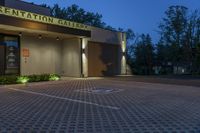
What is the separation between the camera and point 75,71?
2394 centimetres

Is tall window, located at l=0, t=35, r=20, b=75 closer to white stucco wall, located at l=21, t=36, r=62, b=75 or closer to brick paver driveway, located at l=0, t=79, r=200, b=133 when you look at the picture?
white stucco wall, located at l=21, t=36, r=62, b=75

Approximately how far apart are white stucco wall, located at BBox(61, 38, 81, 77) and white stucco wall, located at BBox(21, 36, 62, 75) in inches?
16.1

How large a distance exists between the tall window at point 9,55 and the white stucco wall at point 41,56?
0.56m

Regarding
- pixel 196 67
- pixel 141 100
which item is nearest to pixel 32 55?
pixel 141 100

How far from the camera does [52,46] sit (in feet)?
78.6

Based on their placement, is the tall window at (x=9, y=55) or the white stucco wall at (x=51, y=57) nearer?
the tall window at (x=9, y=55)

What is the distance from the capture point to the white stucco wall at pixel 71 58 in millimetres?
23766

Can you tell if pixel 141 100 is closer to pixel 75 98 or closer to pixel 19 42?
pixel 75 98

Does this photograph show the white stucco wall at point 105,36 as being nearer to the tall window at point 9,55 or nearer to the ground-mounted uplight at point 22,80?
the tall window at point 9,55

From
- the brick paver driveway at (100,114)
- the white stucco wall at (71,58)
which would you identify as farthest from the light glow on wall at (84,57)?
the brick paver driveway at (100,114)

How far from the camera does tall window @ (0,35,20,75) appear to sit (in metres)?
20.0

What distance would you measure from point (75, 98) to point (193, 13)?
30070 millimetres

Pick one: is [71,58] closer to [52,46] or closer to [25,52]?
[52,46]

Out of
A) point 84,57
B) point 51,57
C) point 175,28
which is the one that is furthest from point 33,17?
point 175,28
